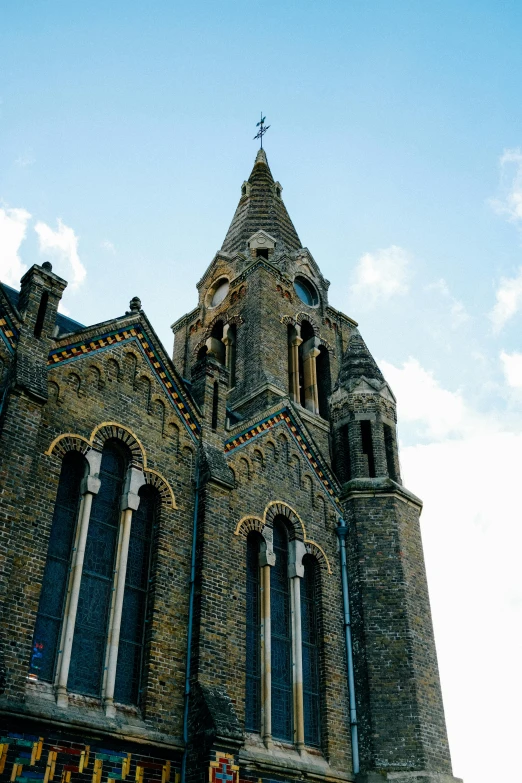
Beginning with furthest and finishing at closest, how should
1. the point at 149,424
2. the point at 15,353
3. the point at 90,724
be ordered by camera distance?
1. the point at 149,424
2. the point at 15,353
3. the point at 90,724

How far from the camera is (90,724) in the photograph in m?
11.7

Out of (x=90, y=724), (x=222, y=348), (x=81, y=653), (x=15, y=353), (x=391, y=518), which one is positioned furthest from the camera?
(x=222, y=348)

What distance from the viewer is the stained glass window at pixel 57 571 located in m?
12.2

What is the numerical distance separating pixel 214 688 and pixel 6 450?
5.57 m

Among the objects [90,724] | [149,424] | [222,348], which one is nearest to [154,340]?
[149,424]

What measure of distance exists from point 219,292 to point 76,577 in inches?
677

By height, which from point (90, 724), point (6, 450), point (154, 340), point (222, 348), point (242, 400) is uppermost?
point (222, 348)

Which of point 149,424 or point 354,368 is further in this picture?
point 354,368

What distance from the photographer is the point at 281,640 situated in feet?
53.2

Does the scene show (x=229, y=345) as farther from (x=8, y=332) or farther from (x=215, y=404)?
(x=8, y=332)

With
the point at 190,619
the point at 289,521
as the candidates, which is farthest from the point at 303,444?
the point at 190,619

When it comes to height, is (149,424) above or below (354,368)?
below

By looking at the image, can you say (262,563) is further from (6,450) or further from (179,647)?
(6,450)

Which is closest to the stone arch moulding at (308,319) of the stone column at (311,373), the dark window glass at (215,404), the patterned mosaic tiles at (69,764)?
the stone column at (311,373)
